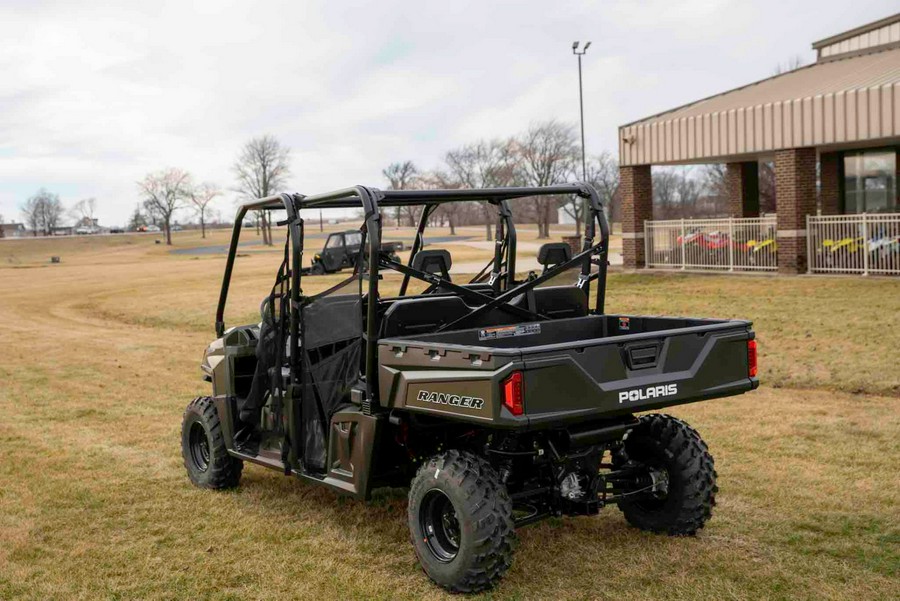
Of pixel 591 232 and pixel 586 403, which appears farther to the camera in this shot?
pixel 591 232

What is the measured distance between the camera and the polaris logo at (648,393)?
4805 millimetres

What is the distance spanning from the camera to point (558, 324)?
607cm

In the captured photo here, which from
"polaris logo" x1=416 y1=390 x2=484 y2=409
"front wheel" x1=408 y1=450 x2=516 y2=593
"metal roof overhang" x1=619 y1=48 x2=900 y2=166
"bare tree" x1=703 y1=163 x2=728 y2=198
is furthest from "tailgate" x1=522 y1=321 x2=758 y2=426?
"bare tree" x1=703 y1=163 x2=728 y2=198

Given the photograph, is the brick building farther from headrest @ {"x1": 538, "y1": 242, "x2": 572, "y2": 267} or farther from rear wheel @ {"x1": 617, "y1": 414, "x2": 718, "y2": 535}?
rear wheel @ {"x1": 617, "y1": 414, "x2": 718, "y2": 535}

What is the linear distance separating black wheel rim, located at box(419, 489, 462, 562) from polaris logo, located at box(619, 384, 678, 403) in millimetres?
1051

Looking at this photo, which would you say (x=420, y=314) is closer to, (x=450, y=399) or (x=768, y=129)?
(x=450, y=399)

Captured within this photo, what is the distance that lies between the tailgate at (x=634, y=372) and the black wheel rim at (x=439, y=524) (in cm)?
85

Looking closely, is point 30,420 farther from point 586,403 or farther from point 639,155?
point 639,155

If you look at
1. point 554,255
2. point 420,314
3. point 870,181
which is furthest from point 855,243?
point 420,314

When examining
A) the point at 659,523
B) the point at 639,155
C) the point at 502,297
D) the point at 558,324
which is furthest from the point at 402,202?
the point at 639,155

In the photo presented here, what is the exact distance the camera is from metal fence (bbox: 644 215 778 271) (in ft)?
76.6

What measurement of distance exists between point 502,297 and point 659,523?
1593 mm

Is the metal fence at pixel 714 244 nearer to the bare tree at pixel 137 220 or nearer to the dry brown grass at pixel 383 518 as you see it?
the dry brown grass at pixel 383 518

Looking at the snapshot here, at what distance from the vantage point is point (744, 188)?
28.7m
